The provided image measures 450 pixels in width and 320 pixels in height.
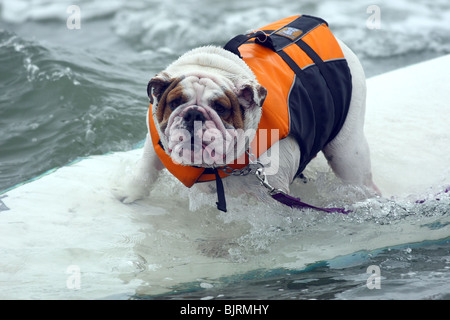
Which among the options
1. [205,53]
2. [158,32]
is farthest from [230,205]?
[158,32]

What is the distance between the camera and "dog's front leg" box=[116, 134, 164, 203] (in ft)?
10.3

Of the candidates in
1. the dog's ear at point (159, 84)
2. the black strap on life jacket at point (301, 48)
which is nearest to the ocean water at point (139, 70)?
the black strap on life jacket at point (301, 48)

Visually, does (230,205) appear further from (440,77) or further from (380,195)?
(440,77)

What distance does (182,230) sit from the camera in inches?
124

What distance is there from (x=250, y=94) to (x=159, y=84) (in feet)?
1.23

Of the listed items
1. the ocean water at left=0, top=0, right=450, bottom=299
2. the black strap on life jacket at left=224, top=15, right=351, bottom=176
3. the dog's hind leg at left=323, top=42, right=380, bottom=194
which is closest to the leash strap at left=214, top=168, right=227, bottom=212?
the ocean water at left=0, top=0, right=450, bottom=299

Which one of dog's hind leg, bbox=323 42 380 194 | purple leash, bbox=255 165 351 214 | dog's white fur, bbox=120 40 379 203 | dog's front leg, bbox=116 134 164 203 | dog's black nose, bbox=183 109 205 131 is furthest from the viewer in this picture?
dog's hind leg, bbox=323 42 380 194

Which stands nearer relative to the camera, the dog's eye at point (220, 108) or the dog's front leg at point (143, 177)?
the dog's eye at point (220, 108)

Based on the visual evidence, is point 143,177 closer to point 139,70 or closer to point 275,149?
point 275,149

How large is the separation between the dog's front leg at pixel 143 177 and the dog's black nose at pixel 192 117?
1.97ft

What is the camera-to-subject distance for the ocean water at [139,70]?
8.95 feet

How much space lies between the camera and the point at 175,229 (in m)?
3.17

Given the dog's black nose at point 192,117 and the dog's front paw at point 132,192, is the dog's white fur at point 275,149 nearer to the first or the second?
the dog's front paw at point 132,192

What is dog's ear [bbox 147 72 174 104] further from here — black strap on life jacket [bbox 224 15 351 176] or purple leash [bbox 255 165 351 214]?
purple leash [bbox 255 165 351 214]
